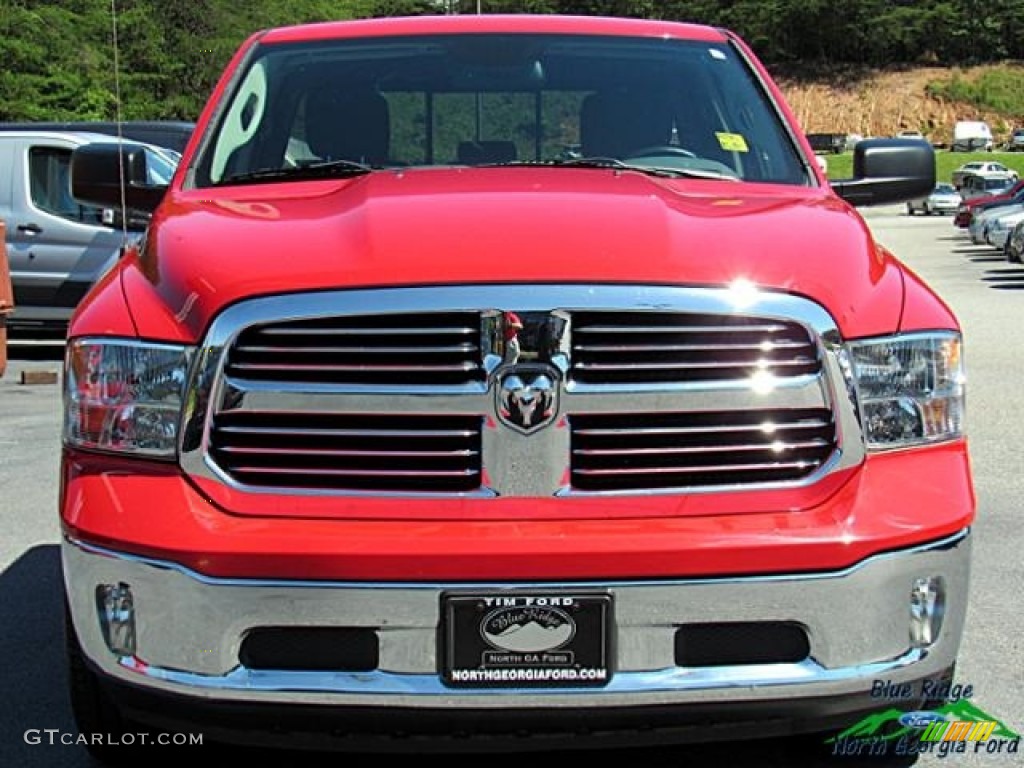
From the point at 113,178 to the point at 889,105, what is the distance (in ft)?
415

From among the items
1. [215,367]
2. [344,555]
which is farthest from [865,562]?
[215,367]

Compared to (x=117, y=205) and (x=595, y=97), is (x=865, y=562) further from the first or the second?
(x=117, y=205)

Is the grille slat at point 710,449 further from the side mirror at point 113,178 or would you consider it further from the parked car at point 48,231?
the parked car at point 48,231

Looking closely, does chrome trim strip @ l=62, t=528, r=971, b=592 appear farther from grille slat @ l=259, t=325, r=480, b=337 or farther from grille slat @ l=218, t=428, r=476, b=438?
grille slat @ l=259, t=325, r=480, b=337

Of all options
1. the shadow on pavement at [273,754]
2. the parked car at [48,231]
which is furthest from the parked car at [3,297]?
the shadow on pavement at [273,754]

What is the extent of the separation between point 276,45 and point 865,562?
2860 mm

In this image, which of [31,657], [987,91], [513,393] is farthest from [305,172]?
[987,91]

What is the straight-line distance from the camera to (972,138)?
9994 cm

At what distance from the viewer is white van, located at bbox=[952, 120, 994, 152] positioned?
99938mm

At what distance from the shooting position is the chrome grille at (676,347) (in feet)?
10.2

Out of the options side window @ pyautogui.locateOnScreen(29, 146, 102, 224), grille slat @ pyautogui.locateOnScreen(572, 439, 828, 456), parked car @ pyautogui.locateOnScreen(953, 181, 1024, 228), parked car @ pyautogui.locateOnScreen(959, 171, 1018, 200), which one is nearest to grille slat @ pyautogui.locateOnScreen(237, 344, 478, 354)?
grille slat @ pyautogui.locateOnScreen(572, 439, 828, 456)

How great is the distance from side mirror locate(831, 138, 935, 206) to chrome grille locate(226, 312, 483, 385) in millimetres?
2152

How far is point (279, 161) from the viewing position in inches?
181

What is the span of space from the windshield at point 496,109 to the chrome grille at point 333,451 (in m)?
1.36
